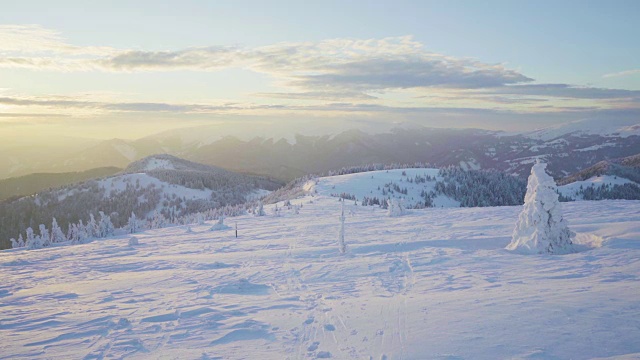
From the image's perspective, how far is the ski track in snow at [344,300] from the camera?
773 centimetres

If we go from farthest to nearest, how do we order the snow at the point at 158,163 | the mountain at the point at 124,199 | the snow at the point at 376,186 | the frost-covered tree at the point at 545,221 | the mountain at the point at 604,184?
the snow at the point at 158,163 → the mountain at the point at 124,199 → the mountain at the point at 604,184 → the snow at the point at 376,186 → the frost-covered tree at the point at 545,221

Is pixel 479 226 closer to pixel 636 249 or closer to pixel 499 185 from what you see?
pixel 636 249

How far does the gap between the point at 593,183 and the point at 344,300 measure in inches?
3646

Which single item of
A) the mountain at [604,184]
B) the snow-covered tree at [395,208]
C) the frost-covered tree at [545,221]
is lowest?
the mountain at [604,184]

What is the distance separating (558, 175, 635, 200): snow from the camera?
7756cm

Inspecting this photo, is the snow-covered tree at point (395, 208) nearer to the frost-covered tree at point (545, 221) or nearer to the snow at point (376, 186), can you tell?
the frost-covered tree at point (545, 221)

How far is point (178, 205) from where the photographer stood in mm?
98188

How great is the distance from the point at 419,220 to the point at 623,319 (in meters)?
17.7

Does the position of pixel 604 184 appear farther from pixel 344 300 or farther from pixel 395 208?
pixel 344 300

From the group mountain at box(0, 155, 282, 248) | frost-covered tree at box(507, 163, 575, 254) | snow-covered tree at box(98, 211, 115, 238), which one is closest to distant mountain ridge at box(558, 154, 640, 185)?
mountain at box(0, 155, 282, 248)

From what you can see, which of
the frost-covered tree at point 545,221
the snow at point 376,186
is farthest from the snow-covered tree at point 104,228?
the frost-covered tree at point 545,221

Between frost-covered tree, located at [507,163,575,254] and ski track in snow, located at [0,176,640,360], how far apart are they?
35.1 inches

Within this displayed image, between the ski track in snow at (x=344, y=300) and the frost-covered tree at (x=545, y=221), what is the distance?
0.89 metres

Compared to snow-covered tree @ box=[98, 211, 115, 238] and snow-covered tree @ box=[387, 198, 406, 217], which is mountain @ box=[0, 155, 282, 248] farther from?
snow-covered tree @ box=[387, 198, 406, 217]
